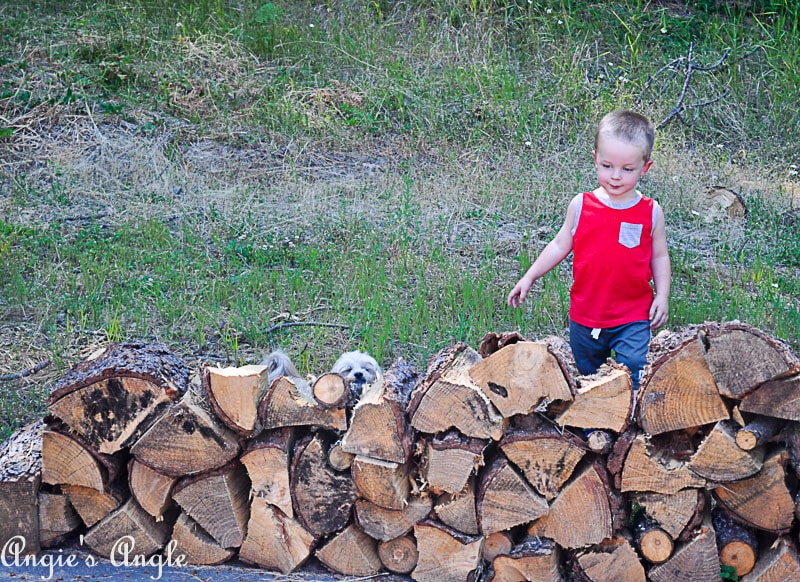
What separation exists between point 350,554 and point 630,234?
1.70 meters

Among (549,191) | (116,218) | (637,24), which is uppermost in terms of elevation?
(637,24)

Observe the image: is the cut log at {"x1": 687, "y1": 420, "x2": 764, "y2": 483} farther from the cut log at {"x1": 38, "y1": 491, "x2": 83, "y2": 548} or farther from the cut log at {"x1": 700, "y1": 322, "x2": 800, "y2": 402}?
the cut log at {"x1": 38, "y1": 491, "x2": 83, "y2": 548}

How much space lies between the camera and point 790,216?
696 centimetres

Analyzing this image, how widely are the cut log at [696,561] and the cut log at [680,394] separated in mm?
409

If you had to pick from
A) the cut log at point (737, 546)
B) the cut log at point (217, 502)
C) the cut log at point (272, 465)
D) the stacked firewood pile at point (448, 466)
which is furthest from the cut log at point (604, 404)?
the cut log at point (217, 502)

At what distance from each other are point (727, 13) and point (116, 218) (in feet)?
22.9

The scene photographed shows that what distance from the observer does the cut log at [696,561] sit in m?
3.20

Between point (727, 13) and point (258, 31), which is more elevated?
point (727, 13)

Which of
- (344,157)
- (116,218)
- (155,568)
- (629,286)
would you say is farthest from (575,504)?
(344,157)

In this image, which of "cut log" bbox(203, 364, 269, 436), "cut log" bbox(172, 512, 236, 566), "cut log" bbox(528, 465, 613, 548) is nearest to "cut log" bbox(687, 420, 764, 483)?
"cut log" bbox(528, 465, 613, 548)

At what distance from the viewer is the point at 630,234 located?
12.5 feet

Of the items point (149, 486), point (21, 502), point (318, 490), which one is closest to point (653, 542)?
point (318, 490)

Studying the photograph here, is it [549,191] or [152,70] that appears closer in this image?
[549,191]

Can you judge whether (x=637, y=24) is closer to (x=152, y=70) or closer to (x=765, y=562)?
(x=152, y=70)
